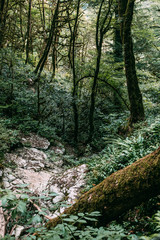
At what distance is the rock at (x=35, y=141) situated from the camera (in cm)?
615

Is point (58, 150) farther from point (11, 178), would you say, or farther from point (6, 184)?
point (6, 184)

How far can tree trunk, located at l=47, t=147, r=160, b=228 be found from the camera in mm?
1541

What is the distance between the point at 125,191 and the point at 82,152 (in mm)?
6421

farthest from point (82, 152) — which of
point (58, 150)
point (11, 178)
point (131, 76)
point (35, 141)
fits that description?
point (11, 178)

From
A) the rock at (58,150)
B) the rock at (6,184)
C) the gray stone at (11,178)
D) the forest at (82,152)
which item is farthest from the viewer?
the rock at (58,150)

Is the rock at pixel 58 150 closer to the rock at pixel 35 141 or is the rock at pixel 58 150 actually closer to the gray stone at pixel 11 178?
the rock at pixel 35 141

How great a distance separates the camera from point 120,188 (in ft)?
5.48

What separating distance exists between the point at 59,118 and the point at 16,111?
250cm

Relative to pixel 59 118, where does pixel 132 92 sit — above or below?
above

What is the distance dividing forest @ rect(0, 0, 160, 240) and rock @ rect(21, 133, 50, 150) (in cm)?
5

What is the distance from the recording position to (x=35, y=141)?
21.5 feet

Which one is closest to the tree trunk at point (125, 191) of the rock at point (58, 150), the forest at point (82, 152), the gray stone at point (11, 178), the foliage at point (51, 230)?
the forest at point (82, 152)

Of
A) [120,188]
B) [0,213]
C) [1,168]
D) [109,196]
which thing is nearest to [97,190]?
[109,196]

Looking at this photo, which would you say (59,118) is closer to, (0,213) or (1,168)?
(1,168)
